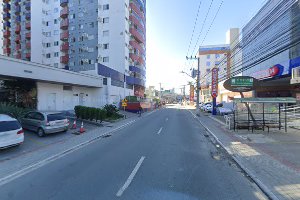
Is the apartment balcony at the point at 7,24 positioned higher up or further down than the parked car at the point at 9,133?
higher up

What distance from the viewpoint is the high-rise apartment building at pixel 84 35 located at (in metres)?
45.4

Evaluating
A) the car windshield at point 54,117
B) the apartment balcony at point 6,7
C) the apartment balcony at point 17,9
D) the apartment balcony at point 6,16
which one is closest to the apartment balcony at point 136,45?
the apartment balcony at point 17,9

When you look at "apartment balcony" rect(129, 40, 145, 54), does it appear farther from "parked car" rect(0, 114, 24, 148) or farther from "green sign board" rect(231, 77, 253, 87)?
"parked car" rect(0, 114, 24, 148)

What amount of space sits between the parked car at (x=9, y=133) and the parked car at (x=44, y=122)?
3044 millimetres

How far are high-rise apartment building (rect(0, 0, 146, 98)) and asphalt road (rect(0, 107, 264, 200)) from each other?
30.5 meters

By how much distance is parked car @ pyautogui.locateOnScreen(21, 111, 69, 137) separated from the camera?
12.4m

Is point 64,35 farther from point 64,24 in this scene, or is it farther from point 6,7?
point 6,7

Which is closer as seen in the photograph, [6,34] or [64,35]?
[64,35]

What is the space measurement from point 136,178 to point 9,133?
6309 millimetres

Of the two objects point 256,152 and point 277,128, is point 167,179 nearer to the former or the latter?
point 256,152

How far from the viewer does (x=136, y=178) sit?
580 cm

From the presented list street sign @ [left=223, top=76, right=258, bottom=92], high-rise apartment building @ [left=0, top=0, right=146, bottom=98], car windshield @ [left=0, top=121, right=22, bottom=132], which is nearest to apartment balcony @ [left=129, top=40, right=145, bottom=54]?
high-rise apartment building @ [left=0, top=0, right=146, bottom=98]

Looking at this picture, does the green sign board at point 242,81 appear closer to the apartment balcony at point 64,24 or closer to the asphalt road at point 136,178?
the asphalt road at point 136,178

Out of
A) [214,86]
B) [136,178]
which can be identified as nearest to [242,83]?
[136,178]
